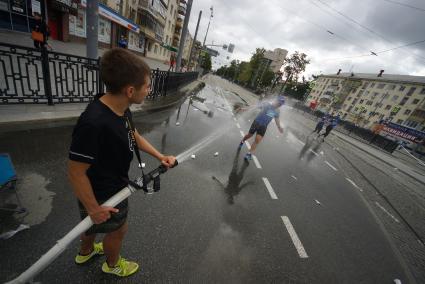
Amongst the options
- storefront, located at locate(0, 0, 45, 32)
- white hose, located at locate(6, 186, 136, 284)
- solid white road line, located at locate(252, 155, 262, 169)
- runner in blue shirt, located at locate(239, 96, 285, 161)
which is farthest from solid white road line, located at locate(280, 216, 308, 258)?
storefront, located at locate(0, 0, 45, 32)

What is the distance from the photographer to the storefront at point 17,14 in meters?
12.8

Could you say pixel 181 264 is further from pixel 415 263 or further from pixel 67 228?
pixel 415 263

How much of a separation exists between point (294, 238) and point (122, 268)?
9.44 ft

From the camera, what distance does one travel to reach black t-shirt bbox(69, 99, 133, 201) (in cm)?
132

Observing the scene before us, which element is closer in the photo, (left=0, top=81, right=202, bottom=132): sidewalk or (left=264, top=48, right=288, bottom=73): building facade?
(left=0, top=81, right=202, bottom=132): sidewalk

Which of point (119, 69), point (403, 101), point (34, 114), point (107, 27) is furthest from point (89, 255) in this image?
point (403, 101)

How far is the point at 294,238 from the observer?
11.9ft

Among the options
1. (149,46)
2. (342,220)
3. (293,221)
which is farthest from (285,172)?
(149,46)

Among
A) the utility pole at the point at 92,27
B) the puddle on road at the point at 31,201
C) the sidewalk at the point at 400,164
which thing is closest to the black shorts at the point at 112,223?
the puddle on road at the point at 31,201

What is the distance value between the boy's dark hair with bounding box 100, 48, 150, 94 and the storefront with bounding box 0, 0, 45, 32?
16.5m

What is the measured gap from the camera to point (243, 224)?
3.63m

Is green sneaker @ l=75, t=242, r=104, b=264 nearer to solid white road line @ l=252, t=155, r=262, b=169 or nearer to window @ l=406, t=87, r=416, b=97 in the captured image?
solid white road line @ l=252, t=155, r=262, b=169

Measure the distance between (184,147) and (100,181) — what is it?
450 cm

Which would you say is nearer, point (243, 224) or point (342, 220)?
point (243, 224)
